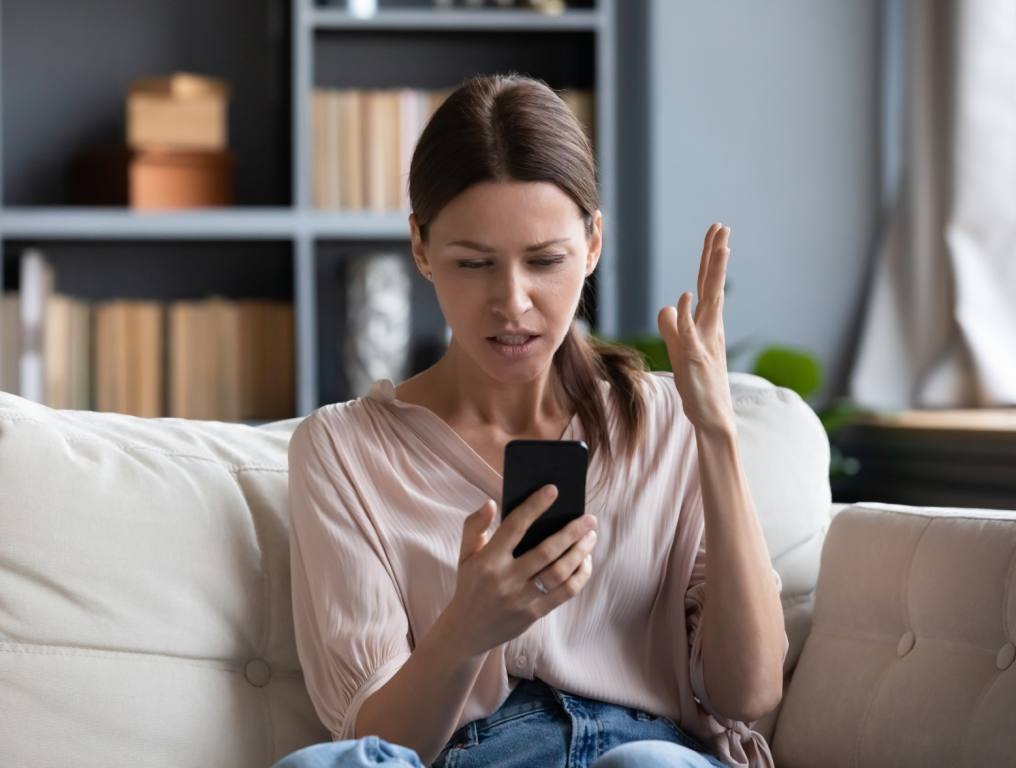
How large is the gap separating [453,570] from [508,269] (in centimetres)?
32

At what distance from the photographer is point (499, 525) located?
1.31 metres

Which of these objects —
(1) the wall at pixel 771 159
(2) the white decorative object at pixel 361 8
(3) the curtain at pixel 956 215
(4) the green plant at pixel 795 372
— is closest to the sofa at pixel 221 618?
(4) the green plant at pixel 795 372

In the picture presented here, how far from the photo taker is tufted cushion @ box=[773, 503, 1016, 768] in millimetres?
1429

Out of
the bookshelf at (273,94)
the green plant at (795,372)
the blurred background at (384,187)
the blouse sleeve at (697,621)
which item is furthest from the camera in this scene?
the bookshelf at (273,94)

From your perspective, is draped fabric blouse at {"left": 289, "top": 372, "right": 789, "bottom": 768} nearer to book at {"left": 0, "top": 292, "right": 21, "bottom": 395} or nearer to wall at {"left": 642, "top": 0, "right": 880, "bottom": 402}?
wall at {"left": 642, "top": 0, "right": 880, "bottom": 402}

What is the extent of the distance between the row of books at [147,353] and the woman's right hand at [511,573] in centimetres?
214

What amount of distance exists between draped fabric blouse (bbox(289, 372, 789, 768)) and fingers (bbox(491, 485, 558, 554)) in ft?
0.66

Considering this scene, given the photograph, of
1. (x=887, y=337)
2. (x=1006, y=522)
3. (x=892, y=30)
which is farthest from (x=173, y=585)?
(x=892, y=30)

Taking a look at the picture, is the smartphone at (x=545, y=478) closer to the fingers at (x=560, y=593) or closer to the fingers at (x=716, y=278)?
the fingers at (x=560, y=593)

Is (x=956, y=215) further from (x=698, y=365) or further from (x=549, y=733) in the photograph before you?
(x=549, y=733)

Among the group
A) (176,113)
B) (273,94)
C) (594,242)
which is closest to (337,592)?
(594,242)

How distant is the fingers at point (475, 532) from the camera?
125cm

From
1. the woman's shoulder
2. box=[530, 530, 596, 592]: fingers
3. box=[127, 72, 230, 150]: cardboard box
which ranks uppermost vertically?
box=[127, 72, 230, 150]: cardboard box

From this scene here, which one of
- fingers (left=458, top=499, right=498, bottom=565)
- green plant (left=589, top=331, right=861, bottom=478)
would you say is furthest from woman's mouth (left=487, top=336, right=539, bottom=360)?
green plant (left=589, top=331, right=861, bottom=478)
